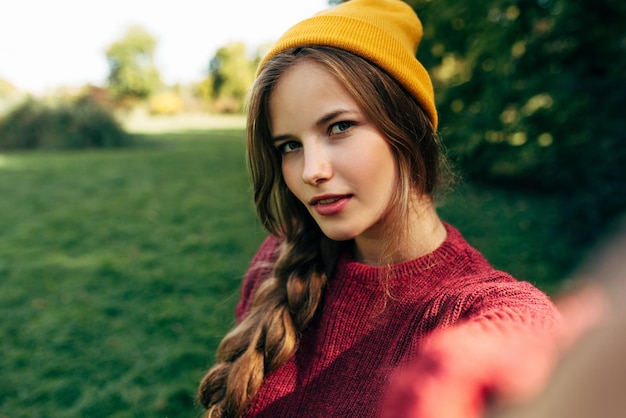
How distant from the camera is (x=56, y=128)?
18953mm

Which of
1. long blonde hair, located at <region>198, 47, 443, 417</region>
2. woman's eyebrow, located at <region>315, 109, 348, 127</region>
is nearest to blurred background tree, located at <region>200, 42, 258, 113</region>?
long blonde hair, located at <region>198, 47, 443, 417</region>

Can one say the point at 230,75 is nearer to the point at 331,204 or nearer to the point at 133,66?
the point at 133,66

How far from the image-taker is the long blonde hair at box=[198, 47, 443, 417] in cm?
157

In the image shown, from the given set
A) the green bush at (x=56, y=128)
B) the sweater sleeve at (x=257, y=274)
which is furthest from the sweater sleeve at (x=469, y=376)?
the green bush at (x=56, y=128)

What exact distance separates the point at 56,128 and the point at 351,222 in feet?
67.0

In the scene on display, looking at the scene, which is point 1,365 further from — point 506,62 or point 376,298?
point 506,62

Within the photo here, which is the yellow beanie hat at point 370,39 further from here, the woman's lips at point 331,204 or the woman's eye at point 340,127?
the woman's lips at point 331,204

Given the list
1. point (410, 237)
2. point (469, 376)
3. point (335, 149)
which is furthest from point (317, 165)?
point (469, 376)

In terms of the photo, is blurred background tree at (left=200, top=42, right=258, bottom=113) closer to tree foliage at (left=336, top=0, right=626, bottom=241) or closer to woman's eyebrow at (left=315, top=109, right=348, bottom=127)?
Answer: tree foliage at (left=336, top=0, right=626, bottom=241)

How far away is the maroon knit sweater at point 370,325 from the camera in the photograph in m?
1.40

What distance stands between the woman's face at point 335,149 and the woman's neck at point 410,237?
14cm

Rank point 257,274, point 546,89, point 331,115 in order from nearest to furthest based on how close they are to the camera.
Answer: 1. point 331,115
2. point 257,274
3. point 546,89

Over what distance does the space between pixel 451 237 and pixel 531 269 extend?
469cm

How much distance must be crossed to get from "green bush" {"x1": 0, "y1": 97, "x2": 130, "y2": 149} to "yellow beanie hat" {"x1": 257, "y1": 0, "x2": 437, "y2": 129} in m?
19.4
